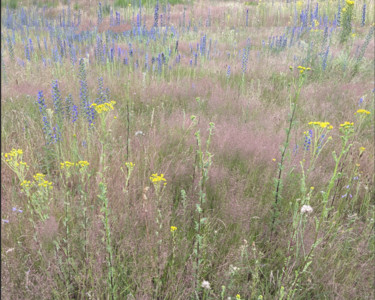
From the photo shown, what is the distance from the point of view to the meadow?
147 centimetres

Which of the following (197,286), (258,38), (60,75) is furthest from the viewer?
(258,38)

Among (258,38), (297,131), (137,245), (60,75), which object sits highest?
(258,38)

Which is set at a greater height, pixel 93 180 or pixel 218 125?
pixel 218 125

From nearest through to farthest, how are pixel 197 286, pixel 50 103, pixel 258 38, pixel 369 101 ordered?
pixel 197 286
pixel 50 103
pixel 369 101
pixel 258 38

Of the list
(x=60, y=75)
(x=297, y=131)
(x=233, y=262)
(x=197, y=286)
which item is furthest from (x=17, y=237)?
(x=60, y=75)

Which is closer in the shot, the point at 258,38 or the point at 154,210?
the point at 154,210

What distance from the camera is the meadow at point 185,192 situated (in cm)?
147

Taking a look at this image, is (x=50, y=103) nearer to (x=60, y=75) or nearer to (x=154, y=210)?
(x=60, y=75)

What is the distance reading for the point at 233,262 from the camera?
165 cm

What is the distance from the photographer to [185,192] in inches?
81.0

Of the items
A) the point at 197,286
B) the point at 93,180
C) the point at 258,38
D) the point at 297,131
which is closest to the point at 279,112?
the point at 297,131

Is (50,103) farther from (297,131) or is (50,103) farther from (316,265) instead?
(316,265)

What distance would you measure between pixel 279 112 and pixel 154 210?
2.35m

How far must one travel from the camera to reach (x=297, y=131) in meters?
3.08
